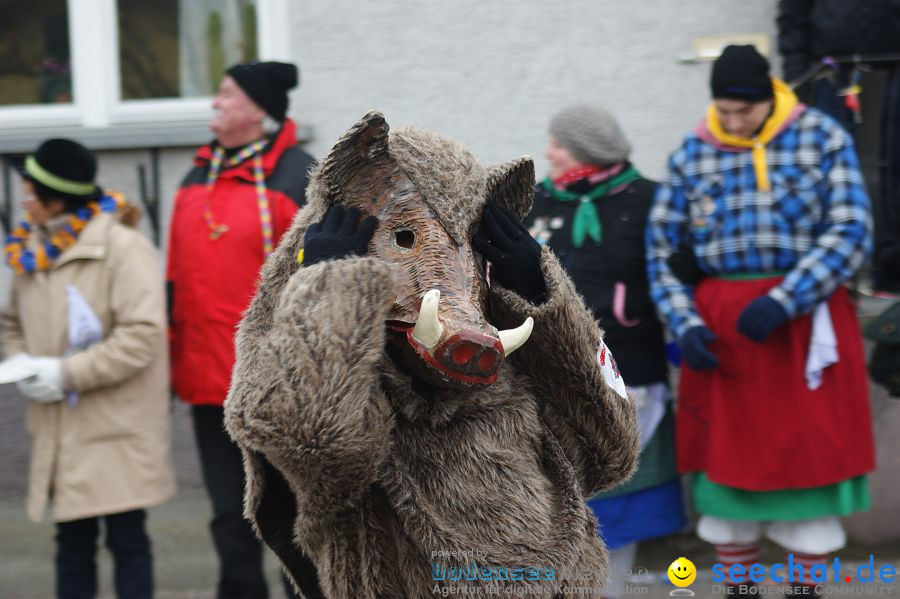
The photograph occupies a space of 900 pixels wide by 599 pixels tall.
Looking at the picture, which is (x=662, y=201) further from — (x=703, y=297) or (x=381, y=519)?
(x=381, y=519)

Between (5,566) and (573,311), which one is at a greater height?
(573,311)

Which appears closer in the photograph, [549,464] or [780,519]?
[549,464]

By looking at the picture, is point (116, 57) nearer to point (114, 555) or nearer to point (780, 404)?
point (114, 555)

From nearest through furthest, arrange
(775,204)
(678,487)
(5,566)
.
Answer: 1. (775,204)
2. (678,487)
3. (5,566)

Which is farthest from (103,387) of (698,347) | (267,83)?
(698,347)

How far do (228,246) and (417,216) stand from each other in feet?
7.23

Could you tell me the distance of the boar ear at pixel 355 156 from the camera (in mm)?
2104

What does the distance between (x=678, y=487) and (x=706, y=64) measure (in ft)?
7.23

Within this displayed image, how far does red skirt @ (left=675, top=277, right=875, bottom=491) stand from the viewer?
14.1 feet

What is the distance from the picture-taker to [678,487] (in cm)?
473

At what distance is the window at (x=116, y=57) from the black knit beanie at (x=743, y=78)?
2704mm

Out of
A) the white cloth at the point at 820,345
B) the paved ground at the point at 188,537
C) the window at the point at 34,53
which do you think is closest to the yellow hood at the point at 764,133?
the white cloth at the point at 820,345

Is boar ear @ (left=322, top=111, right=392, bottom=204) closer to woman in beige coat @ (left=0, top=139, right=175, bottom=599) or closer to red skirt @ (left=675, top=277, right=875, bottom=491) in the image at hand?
woman in beige coat @ (left=0, top=139, right=175, bottom=599)

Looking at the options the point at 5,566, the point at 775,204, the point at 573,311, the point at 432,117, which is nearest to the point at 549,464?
the point at 573,311
